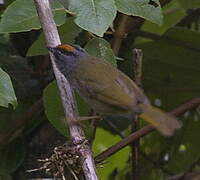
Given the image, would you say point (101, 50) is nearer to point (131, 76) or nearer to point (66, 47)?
point (66, 47)

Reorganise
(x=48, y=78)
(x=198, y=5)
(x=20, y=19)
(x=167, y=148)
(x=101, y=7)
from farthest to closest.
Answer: (x=167, y=148)
(x=48, y=78)
(x=198, y=5)
(x=20, y=19)
(x=101, y=7)

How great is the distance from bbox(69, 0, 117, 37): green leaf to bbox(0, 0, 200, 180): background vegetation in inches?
12.3

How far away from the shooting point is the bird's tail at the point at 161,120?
2.11 meters

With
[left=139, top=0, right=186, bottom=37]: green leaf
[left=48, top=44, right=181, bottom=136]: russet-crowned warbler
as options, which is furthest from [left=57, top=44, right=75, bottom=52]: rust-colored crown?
[left=139, top=0, right=186, bottom=37]: green leaf

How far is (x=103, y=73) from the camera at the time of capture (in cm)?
244

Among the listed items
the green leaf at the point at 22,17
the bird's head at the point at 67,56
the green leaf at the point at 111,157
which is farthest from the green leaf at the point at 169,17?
the green leaf at the point at 22,17

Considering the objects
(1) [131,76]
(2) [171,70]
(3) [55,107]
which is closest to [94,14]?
(3) [55,107]

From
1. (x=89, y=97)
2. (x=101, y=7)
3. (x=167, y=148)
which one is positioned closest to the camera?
(x=101, y=7)

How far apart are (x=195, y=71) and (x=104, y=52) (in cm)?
111

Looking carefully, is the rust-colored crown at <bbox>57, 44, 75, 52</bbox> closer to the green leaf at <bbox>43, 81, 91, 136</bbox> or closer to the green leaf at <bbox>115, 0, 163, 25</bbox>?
the green leaf at <bbox>43, 81, 91, 136</bbox>

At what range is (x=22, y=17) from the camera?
228 cm

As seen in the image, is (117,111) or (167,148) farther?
(167,148)

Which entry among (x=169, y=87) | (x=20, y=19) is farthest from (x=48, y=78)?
(x=20, y=19)

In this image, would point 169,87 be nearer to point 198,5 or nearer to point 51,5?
point 198,5
